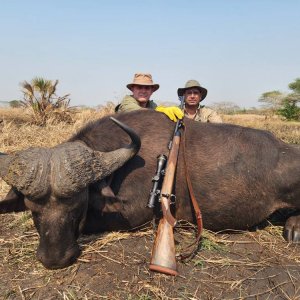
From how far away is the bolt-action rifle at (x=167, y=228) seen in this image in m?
3.08

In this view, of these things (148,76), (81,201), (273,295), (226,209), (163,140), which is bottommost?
(273,295)

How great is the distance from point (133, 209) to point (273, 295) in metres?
1.57

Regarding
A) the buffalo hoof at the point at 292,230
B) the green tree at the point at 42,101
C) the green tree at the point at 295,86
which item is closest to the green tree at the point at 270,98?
the green tree at the point at 295,86

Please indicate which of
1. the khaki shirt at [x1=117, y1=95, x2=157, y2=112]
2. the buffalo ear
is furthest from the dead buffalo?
the khaki shirt at [x1=117, y1=95, x2=157, y2=112]

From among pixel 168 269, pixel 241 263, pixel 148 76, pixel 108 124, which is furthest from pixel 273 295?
pixel 148 76

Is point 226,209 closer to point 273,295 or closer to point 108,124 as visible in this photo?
point 273,295

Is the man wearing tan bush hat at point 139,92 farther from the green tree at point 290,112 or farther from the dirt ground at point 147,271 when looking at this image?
the green tree at point 290,112

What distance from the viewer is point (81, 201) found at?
3.22m

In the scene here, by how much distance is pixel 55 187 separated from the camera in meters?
2.96

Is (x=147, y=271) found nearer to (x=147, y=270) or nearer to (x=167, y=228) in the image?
(x=147, y=270)

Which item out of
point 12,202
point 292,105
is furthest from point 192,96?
point 292,105

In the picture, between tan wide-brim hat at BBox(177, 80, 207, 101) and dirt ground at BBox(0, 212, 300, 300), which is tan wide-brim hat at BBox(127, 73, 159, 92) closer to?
tan wide-brim hat at BBox(177, 80, 207, 101)

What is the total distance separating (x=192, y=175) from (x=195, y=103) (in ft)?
11.8

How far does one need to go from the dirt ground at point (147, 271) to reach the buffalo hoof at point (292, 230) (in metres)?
0.09
